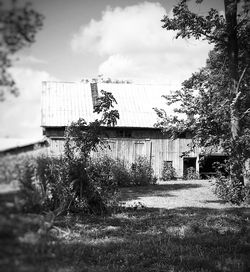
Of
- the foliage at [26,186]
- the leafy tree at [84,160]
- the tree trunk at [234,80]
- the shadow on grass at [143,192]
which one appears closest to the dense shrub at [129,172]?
the shadow on grass at [143,192]

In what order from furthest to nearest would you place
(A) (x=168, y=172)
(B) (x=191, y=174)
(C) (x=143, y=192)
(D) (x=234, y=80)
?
1. (B) (x=191, y=174)
2. (A) (x=168, y=172)
3. (C) (x=143, y=192)
4. (D) (x=234, y=80)

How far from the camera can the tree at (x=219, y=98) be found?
15.4 meters

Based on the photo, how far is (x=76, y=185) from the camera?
1158cm

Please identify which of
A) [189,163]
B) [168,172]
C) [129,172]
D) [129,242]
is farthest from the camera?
[189,163]

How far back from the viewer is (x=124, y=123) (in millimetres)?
28922

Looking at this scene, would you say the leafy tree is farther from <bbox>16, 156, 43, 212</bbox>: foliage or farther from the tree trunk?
<bbox>16, 156, 43, 212</bbox>: foliage

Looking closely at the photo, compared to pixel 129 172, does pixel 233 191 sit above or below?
below

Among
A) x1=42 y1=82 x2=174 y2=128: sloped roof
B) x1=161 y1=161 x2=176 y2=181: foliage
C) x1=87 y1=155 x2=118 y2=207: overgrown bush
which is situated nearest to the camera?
x1=87 y1=155 x2=118 y2=207: overgrown bush

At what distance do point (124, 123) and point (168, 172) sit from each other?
518 cm

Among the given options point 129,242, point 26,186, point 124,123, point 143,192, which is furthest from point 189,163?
point 26,186

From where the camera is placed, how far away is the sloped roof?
93.3 feet

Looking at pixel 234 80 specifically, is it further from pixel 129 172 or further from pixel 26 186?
pixel 26 186

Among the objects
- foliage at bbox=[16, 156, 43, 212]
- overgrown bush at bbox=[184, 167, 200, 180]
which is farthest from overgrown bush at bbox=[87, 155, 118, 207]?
overgrown bush at bbox=[184, 167, 200, 180]

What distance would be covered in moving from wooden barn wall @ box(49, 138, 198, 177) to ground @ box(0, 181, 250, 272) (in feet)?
50.9
